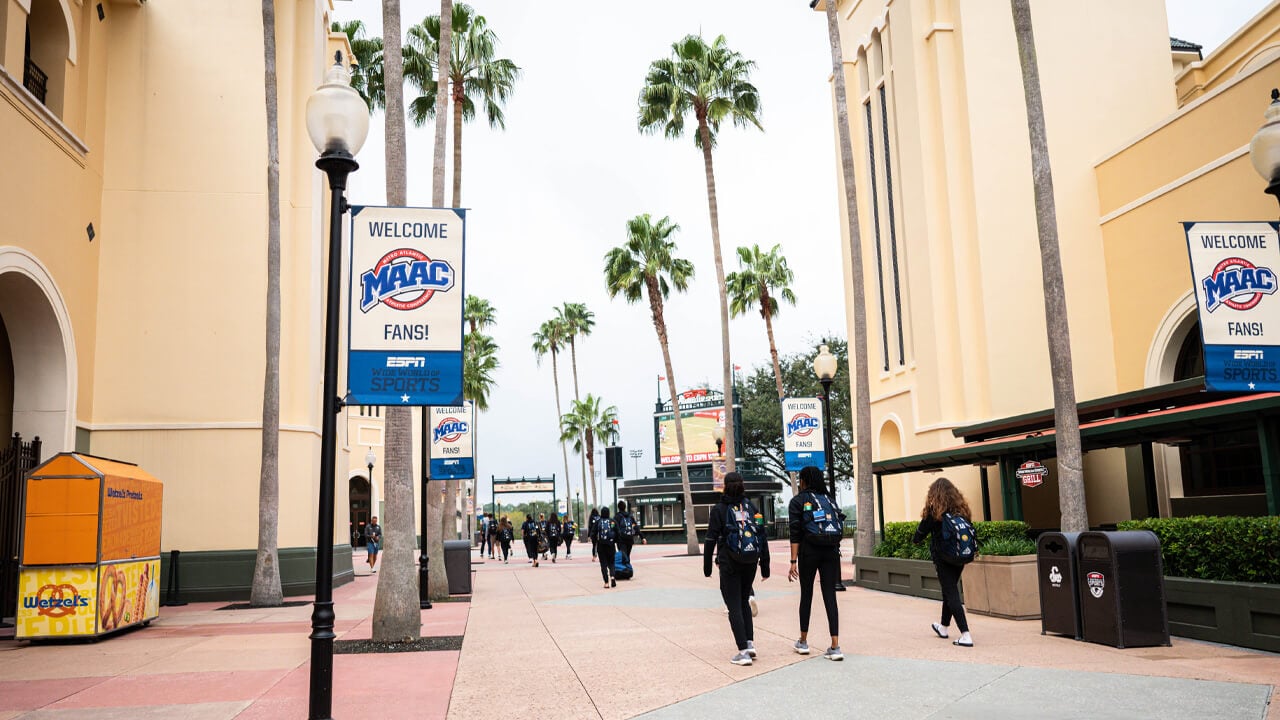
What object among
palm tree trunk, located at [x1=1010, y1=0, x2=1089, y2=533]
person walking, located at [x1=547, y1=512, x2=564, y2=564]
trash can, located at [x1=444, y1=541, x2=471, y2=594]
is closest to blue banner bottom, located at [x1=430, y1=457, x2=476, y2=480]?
trash can, located at [x1=444, y1=541, x2=471, y2=594]

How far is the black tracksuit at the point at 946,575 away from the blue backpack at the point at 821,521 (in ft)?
4.08

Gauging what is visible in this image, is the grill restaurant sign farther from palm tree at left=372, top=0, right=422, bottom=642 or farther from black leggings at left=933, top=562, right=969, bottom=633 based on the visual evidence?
palm tree at left=372, top=0, right=422, bottom=642

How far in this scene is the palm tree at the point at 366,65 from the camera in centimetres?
2317

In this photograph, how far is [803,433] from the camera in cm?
2100

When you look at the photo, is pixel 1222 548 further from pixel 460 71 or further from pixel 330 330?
pixel 460 71

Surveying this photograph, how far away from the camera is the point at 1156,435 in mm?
14797

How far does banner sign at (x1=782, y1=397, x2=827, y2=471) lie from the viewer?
20938 millimetres

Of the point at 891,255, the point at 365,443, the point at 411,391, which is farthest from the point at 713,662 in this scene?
the point at 365,443

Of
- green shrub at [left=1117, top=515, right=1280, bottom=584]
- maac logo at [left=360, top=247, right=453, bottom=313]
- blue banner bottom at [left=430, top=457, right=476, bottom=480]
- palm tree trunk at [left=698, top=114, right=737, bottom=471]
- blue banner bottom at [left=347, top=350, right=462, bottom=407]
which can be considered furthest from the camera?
palm tree trunk at [left=698, top=114, right=737, bottom=471]

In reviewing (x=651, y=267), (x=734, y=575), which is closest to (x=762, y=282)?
(x=651, y=267)

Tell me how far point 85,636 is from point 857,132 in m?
25.7

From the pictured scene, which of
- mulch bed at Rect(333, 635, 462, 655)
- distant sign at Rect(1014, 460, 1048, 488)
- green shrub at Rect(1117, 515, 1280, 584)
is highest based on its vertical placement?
distant sign at Rect(1014, 460, 1048, 488)

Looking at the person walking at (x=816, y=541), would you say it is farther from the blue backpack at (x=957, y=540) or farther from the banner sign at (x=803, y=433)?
the banner sign at (x=803, y=433)

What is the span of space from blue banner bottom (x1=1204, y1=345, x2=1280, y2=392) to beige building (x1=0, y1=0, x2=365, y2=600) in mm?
17133
